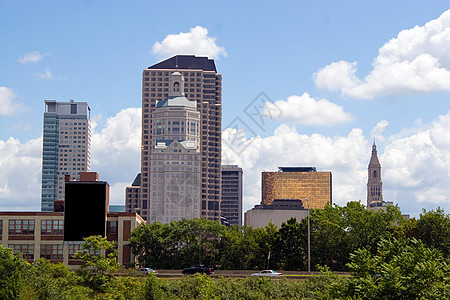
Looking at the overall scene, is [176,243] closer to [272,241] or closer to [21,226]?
[272,241]

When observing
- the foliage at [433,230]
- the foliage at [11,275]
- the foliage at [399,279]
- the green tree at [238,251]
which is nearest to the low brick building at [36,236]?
the green tree at [238,251]

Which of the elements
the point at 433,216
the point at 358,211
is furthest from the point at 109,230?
the point at 433,216

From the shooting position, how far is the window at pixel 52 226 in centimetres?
11544

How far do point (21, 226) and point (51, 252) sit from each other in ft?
24.3

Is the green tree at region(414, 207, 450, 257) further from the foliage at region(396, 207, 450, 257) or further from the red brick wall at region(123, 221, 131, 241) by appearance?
the red brick wall at region(123, 221, 131, 241)

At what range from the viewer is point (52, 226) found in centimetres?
11556

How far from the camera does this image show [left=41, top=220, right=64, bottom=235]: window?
4545 inches

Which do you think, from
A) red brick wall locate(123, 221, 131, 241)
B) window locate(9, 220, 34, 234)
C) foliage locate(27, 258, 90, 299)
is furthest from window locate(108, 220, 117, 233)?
foliage locate(27, 258, 90, 299)

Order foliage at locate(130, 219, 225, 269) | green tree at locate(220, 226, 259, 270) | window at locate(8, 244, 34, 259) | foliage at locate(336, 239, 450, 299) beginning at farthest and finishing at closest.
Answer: foliage at locate(130, 219, 225, 269), green tree at locate(220, 226, 259, 270), window at locate(8, 244, 34, 259), foliage at locate(336, 239, 450, 299)

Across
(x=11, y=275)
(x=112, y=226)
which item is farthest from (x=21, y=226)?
(x=11, y=275)

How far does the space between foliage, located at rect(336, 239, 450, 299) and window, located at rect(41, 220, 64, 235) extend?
84.9m

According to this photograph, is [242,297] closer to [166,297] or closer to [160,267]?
[166,297]

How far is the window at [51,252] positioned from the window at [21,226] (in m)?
4.08

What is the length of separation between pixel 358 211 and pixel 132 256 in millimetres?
42309
